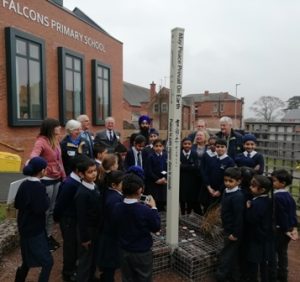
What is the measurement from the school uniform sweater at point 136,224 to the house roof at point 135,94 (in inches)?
1900

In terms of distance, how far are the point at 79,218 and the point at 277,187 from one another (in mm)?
2191

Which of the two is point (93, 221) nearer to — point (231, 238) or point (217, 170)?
point (231, 238)

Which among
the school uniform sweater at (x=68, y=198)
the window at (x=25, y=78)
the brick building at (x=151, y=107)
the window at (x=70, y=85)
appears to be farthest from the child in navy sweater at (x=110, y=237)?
the brick building at (x=151, y=107)

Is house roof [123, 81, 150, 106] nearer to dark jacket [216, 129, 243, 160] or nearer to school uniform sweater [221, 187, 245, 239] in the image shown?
dark jacket [216, 129, 243, 160]

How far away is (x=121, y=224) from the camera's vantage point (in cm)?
262

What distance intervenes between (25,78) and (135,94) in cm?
4786

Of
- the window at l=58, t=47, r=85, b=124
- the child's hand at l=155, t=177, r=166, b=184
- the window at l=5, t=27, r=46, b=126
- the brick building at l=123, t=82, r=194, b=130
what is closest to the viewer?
the child's hand at l=155, t=177, r=166, b=184

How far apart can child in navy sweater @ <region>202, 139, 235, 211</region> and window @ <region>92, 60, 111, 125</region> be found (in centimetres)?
1011

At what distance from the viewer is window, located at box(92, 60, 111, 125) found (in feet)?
45.0

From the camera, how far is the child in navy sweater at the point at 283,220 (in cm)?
323

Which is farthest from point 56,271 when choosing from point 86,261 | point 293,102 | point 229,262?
point 293,102

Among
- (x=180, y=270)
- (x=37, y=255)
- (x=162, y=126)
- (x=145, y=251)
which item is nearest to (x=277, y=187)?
(x=180, y=270)

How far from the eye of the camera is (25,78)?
9.37 m

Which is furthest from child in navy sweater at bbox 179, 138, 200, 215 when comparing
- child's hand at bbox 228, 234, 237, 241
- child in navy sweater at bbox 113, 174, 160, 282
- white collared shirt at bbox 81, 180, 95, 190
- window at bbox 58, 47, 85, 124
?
window at bbox 58, 47, 85, 124
